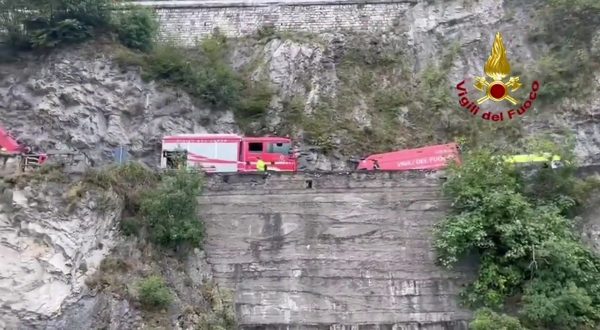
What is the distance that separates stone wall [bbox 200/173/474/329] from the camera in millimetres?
15125

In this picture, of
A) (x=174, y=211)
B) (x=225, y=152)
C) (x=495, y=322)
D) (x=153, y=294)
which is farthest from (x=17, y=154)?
(x=495, y=322)

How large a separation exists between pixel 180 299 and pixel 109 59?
31.5 ft

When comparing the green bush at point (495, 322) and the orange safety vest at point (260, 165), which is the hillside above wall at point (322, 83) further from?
the green bush at point (495, 322)

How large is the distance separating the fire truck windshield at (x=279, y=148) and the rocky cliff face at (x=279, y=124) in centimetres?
137

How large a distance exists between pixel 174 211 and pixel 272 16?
11.8m

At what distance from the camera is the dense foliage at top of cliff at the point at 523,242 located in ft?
46.1

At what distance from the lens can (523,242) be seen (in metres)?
15.0

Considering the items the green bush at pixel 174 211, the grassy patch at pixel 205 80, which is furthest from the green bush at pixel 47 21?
the green bush at pixel 174 211

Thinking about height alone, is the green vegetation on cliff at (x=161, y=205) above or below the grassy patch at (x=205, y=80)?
below

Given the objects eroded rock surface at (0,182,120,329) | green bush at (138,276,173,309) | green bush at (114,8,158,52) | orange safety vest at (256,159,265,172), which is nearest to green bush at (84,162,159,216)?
eroded rock surface at (0,182,120,329)

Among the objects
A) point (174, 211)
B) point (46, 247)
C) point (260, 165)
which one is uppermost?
point (260, 165)

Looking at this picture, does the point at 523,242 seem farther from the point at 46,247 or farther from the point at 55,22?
the point at 55,22

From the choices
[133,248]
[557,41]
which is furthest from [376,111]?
[133,248]

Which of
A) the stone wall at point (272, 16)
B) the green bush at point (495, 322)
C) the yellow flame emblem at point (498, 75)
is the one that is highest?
the stone wall at point (272, 16)
